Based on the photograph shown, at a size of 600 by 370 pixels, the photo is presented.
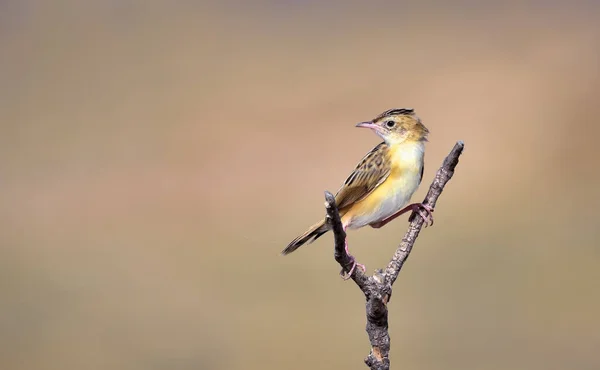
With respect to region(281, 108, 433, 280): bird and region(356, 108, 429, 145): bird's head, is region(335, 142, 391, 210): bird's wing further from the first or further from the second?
region(356, 108, 429, 145): bird's head

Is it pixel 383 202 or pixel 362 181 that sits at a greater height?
pixel 362 181

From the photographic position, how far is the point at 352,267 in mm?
2178

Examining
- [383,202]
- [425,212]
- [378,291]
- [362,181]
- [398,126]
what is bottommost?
[378,291]

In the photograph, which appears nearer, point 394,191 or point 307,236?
point 307,236

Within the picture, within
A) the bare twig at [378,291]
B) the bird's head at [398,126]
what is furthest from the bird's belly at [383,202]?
the bare twig at [378,291]

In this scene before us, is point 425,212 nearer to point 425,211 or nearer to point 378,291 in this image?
→ point 425,211

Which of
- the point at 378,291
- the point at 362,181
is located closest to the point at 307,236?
the point at 362,181

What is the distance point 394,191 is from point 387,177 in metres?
0.08

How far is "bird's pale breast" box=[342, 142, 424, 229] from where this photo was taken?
3143 millimetres

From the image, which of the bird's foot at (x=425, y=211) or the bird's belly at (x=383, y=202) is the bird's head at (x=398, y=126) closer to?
the bird's belly at (x=383, y=202)

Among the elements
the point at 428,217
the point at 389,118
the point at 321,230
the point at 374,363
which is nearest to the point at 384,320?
the point at 374,363

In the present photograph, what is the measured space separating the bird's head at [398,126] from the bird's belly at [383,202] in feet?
0.66

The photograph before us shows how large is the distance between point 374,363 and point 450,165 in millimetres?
756

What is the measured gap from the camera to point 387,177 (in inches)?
125
